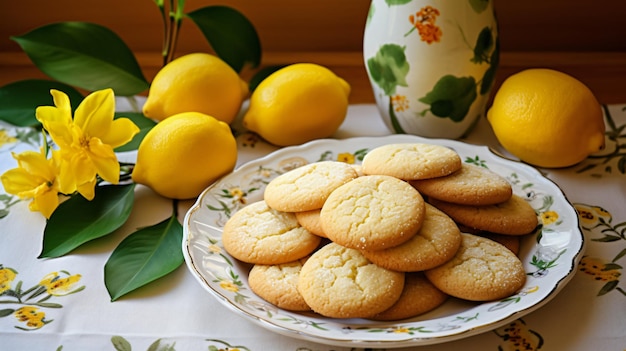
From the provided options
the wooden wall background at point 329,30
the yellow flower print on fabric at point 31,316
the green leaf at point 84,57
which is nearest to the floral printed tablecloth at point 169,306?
the yellow flower print on fabric at point 31,316

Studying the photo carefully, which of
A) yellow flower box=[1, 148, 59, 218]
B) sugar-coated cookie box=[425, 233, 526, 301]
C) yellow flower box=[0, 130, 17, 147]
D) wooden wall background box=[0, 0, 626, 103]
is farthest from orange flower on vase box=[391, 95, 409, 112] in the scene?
yellow flower box=[0, 130, 17, 147]

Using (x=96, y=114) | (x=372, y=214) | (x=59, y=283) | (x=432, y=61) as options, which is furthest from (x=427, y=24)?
(x=59, y=283)

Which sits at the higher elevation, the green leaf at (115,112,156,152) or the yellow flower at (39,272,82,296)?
the green leaf at (115,112,156,152)

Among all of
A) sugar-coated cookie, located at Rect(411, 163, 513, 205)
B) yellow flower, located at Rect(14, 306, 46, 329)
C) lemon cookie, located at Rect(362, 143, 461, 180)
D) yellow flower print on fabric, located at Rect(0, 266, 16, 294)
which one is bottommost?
yellow flower, located at Rect(14, 306, 46, 329)

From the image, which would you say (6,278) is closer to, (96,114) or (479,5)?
(96,114)

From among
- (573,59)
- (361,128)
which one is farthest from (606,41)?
(361,128)

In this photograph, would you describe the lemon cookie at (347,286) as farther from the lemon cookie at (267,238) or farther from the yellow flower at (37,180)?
the yellow flower at (37,180)

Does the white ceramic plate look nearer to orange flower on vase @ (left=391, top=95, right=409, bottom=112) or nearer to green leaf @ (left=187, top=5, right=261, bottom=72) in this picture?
orange flower on vase @ (left=391, top=95, right=409, bottom=112)
